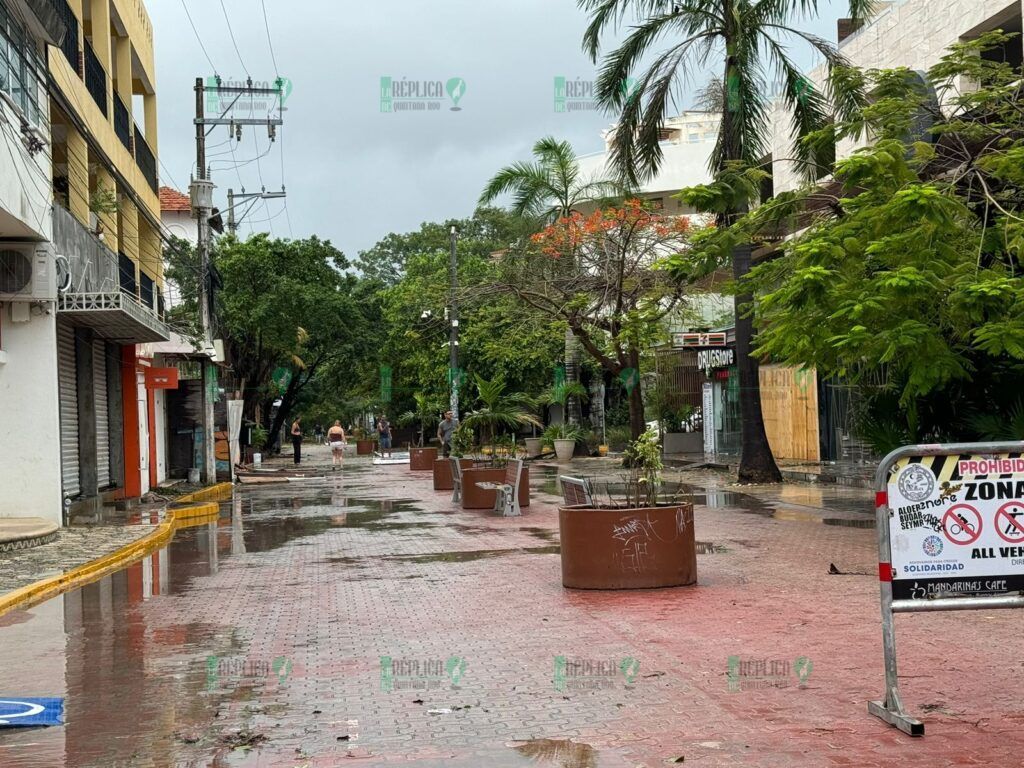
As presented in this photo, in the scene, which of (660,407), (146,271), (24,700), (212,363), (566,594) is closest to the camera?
(24,700)

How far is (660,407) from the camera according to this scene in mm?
41531

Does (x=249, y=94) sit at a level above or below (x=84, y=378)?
above

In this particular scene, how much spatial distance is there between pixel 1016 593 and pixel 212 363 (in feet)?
97.3

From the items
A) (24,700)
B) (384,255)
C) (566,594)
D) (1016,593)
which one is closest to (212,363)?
(566,594)

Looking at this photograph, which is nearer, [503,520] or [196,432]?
[503,520]

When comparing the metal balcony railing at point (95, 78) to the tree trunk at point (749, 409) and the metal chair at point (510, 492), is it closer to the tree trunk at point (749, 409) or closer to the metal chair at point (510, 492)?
the metal chair at point (510, 492)

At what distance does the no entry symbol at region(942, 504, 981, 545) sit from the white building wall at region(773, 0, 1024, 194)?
16.5 m

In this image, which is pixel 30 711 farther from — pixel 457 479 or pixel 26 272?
pixel 457 479

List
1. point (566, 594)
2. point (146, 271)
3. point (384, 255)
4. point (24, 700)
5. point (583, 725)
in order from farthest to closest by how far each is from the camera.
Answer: point (384, 255) → point (146, 271) → point (566, 594) → point (24, 700) → point (583, 725)

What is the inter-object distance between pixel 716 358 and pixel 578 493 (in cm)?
2851

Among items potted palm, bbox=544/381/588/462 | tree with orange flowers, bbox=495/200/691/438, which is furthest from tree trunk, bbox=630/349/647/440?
potted palm, bbox=544/381/588/462

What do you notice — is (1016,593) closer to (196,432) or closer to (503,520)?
(503,520)
